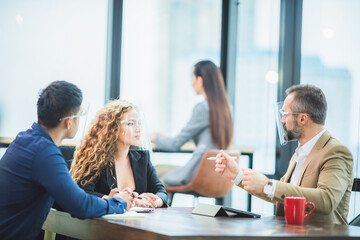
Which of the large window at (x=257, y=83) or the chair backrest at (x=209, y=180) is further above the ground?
the large window at (x=257, y=83)

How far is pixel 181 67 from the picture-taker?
503 cm

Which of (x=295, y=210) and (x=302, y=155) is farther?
(x=302, y=155)

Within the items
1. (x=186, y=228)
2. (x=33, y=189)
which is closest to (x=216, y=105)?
(x=33, y=189)

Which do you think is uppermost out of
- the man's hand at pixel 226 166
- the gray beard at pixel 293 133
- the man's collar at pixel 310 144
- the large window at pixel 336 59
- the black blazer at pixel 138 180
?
the large window at pixel 336 59

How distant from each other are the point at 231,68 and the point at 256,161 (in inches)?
39.0

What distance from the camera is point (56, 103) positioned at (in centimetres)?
188

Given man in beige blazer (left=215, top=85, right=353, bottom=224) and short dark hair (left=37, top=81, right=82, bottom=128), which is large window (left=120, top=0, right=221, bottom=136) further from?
short dark hair (left=37, top=81, right=82, bottom=128)

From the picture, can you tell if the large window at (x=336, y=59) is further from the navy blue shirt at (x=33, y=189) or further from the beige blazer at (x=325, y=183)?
the navy blue shirt at (x=33, y=189)

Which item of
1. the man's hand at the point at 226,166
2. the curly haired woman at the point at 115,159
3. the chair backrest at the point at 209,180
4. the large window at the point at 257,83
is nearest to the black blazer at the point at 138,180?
the curly haired woman at the point at 115,159

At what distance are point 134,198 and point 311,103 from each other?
3.12 feet

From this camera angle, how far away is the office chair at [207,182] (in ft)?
12.9

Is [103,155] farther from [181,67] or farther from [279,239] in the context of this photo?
[181,67]

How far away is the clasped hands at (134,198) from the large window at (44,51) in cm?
188

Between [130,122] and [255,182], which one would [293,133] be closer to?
[255,182]
